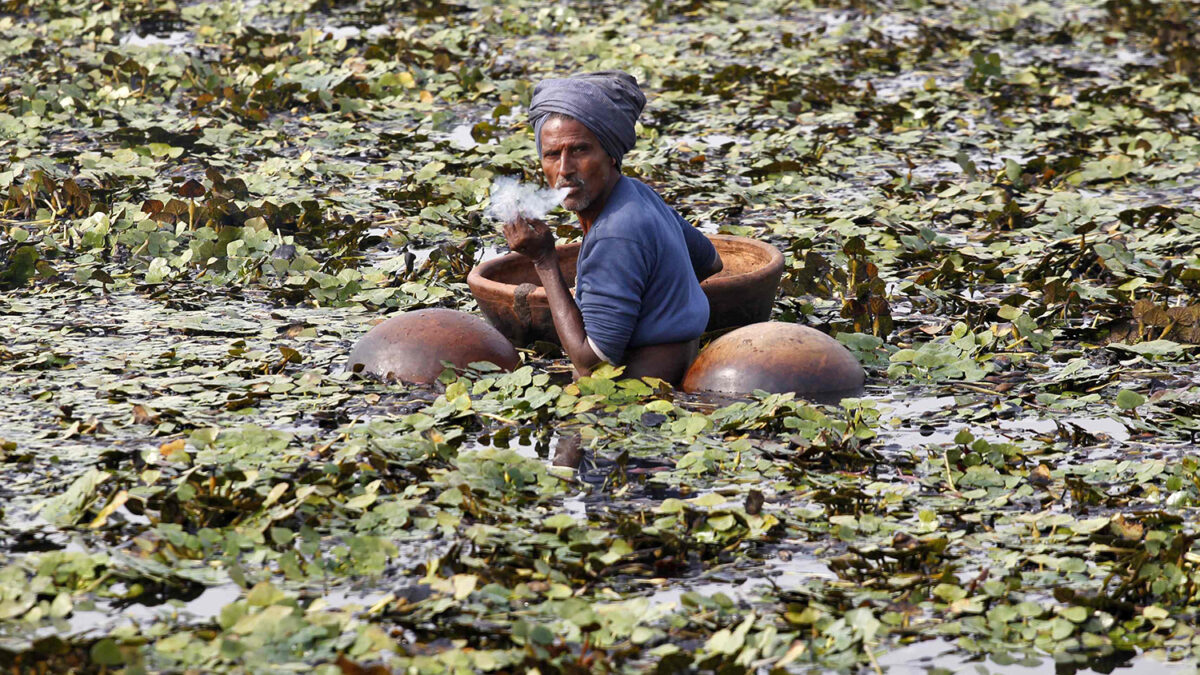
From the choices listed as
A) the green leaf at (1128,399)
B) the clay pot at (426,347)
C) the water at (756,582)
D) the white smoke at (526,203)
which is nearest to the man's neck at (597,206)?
the white smoke at (526,203)

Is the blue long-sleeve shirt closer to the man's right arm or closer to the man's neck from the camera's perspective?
the man's neck

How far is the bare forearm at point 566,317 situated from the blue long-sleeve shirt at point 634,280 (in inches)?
1.3

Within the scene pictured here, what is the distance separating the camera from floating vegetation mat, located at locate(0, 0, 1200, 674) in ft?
11.4

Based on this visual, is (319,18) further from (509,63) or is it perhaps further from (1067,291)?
(1067,291)

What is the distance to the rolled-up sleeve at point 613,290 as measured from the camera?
16.4 feet

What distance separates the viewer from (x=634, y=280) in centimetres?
502

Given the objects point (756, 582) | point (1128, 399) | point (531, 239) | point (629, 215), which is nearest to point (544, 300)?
point (531, 239)

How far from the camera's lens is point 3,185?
7.81 m

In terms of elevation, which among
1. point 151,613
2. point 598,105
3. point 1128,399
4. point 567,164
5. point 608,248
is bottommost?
point 1128,399

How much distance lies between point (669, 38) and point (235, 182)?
5.94 meters

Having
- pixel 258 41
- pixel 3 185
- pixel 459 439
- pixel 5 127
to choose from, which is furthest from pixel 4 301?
pixel 258 41

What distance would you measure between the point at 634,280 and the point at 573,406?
50 centimetres

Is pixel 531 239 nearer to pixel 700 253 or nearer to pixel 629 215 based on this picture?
pixel 629 215

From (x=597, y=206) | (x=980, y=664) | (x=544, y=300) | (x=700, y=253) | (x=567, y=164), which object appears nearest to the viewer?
(x=980, y=664)
